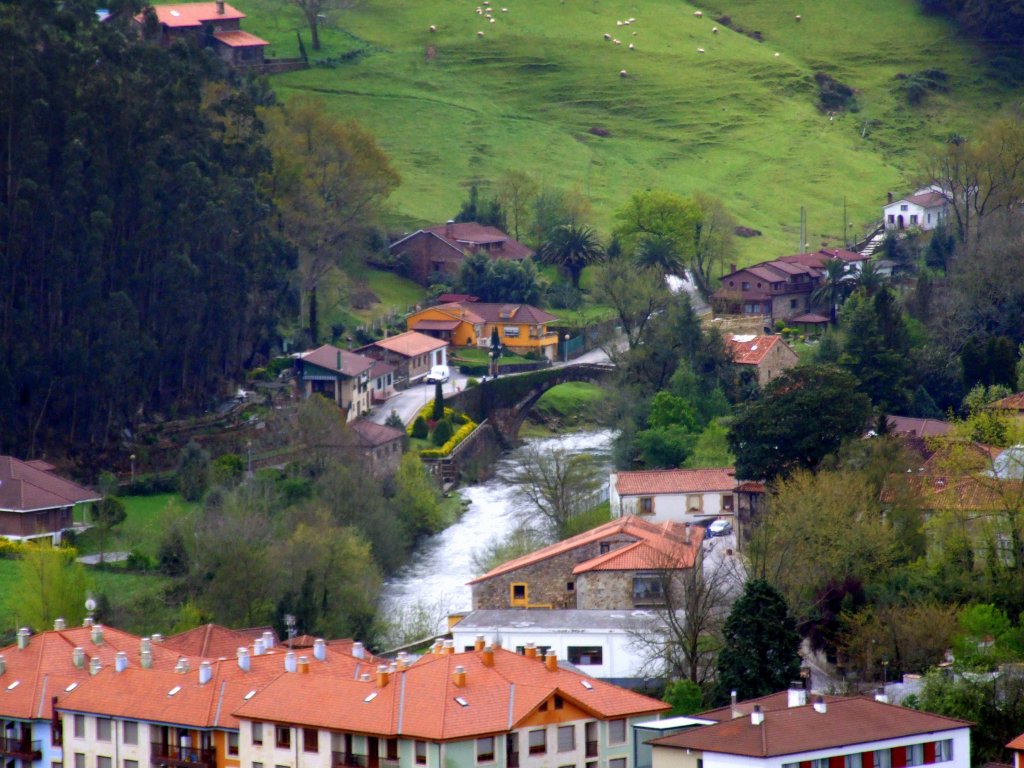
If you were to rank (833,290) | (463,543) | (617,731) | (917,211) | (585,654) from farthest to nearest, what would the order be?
1. (917,211)
2. (833,290)
3. (463,543)
4. (585,654)
5. (617,731)

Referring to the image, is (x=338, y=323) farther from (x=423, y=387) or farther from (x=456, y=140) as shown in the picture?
(x=456, y=140)

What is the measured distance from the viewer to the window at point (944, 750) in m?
53.3

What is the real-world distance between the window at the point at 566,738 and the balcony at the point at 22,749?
13277 millimetres

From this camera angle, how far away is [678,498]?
282ft

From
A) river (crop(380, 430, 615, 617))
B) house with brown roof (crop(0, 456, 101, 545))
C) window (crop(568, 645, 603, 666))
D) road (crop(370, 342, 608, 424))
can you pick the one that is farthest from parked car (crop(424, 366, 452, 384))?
window (crop(568, 645, 603, 666))

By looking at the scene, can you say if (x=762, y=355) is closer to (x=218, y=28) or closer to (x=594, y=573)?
(x=594, y=573)

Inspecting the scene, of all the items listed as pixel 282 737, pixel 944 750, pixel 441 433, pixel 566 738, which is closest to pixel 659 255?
pixel 441 433

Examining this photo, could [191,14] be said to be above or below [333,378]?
above

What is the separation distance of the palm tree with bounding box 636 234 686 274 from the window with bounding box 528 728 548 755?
70634 millimetres

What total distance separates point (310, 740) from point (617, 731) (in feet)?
23.8

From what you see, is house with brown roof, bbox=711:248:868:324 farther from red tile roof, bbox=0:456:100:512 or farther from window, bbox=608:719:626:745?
window, bbox=608:719:626:745

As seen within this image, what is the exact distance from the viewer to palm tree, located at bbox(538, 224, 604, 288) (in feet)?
427

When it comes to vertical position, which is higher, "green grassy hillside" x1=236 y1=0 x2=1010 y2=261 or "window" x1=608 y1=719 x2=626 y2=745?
"window" x1=608 y1=719 x2=626 y2=745

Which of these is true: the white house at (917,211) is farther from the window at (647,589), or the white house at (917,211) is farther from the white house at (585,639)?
the white house at (585,639)
